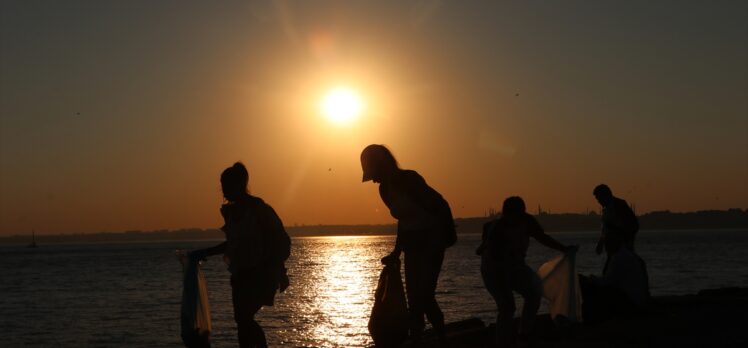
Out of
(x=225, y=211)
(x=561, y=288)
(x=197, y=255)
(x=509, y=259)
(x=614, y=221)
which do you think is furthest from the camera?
(x=614, y=221)

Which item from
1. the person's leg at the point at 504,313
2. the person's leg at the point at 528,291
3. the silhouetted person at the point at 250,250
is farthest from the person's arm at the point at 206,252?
the person's leg at the point at 528,291

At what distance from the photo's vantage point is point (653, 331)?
1016cm

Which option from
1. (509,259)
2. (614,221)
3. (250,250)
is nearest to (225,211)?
(250,250)

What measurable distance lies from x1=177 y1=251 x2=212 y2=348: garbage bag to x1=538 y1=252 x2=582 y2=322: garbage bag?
3.94m

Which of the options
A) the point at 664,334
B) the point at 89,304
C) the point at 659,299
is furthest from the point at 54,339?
the point at 664,334

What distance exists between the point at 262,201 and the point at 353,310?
88.5ft

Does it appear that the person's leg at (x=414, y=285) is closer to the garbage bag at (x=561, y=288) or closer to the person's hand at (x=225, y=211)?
the person's hand at (x=225, y=211)

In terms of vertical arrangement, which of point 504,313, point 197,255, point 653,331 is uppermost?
point 197,255

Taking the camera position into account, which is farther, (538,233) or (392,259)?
(538,233)

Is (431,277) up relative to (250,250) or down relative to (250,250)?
down

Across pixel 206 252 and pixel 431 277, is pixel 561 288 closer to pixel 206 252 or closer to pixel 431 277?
pixel 431 277

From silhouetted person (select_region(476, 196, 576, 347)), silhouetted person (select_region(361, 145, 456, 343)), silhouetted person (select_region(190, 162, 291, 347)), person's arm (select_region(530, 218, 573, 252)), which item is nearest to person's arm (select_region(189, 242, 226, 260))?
silhouetted person (select_region(190, 162, 291, 347))

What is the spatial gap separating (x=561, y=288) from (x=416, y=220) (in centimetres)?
310

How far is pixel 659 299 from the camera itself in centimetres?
1392
